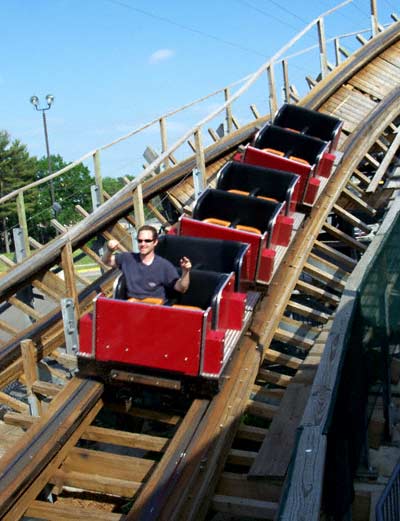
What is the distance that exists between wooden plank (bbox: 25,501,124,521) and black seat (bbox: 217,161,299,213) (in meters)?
4.47

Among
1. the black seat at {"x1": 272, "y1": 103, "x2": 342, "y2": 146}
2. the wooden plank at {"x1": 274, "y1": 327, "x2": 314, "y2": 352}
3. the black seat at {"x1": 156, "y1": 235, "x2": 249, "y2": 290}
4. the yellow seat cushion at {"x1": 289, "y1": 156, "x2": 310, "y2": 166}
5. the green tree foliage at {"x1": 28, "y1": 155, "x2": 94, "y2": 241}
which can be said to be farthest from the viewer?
the green tree foliage at {"x1": 28, "y1": 155, "x2": 94, "y2": 241}

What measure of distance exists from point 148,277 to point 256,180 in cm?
310

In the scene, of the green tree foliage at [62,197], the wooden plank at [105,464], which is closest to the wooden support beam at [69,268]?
the wooden plank at [105,464]

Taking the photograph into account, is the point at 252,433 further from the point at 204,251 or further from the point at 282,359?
the point at 204,251

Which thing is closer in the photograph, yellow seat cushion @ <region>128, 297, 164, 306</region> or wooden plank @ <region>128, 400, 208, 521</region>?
wooden plank @ <region>128, 400, 208, 521</region>

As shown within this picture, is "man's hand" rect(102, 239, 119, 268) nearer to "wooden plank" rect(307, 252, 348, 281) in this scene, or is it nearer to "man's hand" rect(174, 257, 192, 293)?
"man's hand" rect(174, 257, 192, 293)

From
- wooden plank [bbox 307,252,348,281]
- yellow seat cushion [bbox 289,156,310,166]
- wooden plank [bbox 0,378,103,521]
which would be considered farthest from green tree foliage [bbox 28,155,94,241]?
wooden plank [bbox 0,378,103,521]

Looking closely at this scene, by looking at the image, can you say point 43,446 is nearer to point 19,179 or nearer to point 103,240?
point 103,240

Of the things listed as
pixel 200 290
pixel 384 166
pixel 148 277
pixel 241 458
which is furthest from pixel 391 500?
pixel 384 166

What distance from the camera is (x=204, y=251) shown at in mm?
5641

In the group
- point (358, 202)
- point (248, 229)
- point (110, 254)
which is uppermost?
point (110, 254)

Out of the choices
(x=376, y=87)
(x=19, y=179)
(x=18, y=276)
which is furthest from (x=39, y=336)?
(x=19, y=179)

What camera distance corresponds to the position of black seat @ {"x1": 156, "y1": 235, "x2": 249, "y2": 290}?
5.54m

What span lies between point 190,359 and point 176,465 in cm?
79
